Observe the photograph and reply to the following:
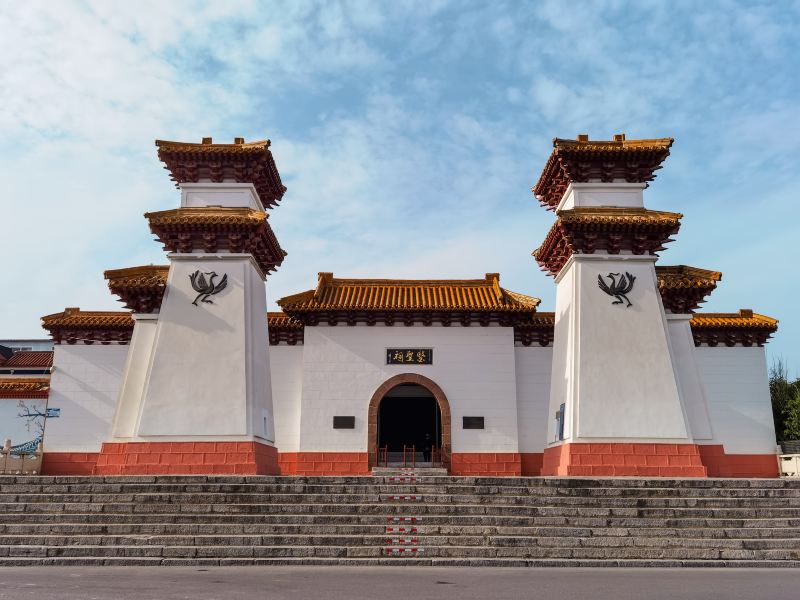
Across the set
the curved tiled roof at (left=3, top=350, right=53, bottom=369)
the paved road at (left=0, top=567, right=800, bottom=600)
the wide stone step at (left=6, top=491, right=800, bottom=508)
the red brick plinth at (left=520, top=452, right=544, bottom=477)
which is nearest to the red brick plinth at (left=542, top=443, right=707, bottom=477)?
the red brick plinth at (left=520, top=452, right=544, bottom=477)

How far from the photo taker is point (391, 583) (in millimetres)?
9117

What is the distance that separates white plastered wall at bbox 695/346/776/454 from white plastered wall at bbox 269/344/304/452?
1258 centimetres

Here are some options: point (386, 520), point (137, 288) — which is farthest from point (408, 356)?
point (386, 520)

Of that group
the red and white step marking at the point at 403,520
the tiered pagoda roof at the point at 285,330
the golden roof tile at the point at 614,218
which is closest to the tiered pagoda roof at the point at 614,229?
the golden roof tile at the point at 614,218

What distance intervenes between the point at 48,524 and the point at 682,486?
12051mm


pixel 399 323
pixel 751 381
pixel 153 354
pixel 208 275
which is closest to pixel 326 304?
pixel 399 323

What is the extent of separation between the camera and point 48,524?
12.2m

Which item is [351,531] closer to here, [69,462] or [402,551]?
[402,551]

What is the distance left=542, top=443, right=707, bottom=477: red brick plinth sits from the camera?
56.4 ft

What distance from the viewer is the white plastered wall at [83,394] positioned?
2156 cm

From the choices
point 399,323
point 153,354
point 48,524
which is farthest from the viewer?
point 399,323

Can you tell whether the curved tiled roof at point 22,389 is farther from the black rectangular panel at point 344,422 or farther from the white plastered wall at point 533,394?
the white plastered wall at point 533,394

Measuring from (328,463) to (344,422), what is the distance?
4.30ft

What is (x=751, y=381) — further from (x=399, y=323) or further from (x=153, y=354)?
(x=153, y=354)
